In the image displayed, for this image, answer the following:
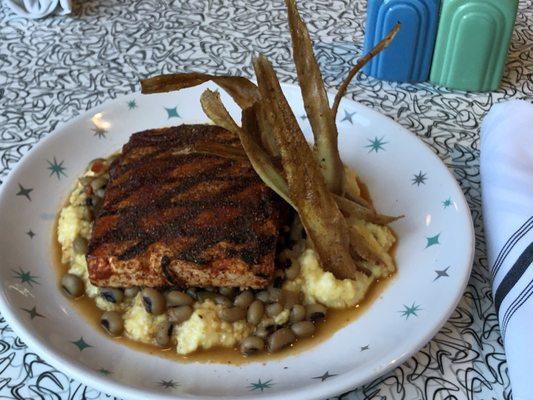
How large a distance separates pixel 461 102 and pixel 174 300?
7.52ft

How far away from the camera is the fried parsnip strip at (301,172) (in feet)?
7.89

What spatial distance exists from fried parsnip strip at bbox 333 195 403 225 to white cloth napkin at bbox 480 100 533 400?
45cm

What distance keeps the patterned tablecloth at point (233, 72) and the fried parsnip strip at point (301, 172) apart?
61 centimetres

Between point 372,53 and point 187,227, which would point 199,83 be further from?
point 372,53

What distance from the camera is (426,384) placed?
7.35 ft

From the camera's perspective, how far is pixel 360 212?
2672 millimetres

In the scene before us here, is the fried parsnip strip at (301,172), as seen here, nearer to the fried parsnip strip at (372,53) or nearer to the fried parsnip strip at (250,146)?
the fried parsnip strip at (250,146)

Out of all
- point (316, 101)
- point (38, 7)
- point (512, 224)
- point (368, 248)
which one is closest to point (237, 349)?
point (368, 248)

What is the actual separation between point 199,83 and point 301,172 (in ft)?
1.87

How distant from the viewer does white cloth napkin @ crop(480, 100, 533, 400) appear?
2.14 metres

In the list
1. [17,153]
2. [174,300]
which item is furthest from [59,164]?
[174,300]

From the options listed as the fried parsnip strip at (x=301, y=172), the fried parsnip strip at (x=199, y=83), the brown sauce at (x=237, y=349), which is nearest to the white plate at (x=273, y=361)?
the brown sauce at (x=237, y=349)

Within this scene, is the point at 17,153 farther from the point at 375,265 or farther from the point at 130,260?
the point at 375,265

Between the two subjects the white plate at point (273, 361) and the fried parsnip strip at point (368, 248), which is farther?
the fried parsnip strip at point (368, 248)
